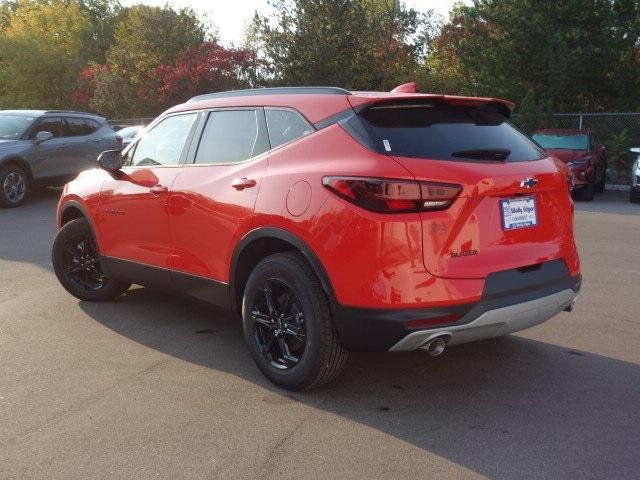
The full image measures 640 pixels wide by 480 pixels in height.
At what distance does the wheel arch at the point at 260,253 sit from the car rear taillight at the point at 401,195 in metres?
0.42

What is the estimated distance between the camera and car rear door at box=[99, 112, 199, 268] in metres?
4.85

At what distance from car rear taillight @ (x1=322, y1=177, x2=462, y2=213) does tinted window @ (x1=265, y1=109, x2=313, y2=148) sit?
682 mm

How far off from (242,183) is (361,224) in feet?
3.33

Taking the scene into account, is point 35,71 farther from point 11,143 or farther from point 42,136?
point 11,143

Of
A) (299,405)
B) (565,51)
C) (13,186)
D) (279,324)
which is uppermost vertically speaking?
(565,51)

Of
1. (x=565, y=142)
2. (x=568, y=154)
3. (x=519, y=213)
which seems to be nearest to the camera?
(x=519, y=213)

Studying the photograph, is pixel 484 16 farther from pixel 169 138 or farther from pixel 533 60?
pixel 169 138

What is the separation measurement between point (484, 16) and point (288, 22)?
8906mm

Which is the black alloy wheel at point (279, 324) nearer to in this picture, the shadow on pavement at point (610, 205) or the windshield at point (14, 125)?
the shadow on pavement at point (610, 205)

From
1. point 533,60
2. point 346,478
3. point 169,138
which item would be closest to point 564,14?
point 533,60

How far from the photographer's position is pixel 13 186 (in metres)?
12.7

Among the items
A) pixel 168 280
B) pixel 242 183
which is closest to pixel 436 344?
pixel 242 183

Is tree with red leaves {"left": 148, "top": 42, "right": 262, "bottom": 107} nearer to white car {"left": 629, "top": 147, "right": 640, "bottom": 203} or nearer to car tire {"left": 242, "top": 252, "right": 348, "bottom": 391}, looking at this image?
white car {"left": 629, "top": 147, "right": 640, "bottom": 203}

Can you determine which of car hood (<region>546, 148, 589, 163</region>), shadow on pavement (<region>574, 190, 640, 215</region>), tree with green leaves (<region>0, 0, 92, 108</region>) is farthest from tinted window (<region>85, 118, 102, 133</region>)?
tree with green leaves (<region>0, 0, 92, 108</region>)
